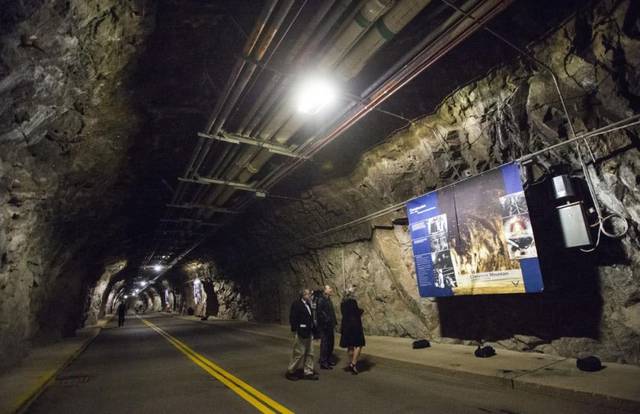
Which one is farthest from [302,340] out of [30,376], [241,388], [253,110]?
[30,376]

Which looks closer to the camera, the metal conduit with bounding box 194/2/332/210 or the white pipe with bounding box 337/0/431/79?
the white pipe with bounding box 337/0/431/79

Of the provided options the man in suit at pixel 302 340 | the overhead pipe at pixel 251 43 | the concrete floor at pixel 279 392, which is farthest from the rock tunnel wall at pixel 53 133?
the man in suit at pixel 302 340

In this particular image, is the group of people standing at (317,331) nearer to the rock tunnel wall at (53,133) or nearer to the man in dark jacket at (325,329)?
the man in dark jacket at (325,329)

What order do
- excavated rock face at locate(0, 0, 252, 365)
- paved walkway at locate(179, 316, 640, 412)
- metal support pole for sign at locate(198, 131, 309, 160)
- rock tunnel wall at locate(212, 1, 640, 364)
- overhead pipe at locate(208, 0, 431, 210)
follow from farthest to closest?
metal support pole for sign at locate(198, 131, 309, 160) → rock tunnel wall at locate(212, 1, 640, 364) → excavated rock face at locate(0, 0, 252, 365) → overhead pipe at locate(208, 0, 431, 210) → paved walkway at locate(179, 316, 640, 412)

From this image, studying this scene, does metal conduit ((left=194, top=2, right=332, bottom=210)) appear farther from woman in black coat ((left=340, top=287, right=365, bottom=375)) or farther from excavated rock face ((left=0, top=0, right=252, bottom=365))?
woman in black coat ((left=340, top=287, right=365, bottom=375))

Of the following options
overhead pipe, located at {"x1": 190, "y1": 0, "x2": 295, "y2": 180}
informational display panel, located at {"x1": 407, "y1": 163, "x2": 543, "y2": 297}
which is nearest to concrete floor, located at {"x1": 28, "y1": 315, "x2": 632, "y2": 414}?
informational display panel, located at {"x1": 407, "y1": 163, "x2": 543, "y2": 297}

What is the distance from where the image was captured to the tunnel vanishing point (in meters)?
5.77

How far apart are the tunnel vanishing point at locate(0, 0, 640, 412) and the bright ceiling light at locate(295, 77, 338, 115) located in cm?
5

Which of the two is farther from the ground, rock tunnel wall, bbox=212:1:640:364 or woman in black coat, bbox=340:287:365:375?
rock tunnel wall, bbox=212:1:640:364

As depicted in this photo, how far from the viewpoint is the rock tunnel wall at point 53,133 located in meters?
5.50

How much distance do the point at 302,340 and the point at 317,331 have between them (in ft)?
1.65

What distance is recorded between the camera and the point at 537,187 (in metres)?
7.86

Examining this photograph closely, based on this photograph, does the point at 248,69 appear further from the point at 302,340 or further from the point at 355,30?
the point at 302,340

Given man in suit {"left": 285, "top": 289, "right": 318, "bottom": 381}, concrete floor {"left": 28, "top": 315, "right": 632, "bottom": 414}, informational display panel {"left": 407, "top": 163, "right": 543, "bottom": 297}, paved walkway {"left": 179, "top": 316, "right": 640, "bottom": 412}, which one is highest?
informational display panel {"left": 407, "top": 163, "right": 543, "bottom": 297}
